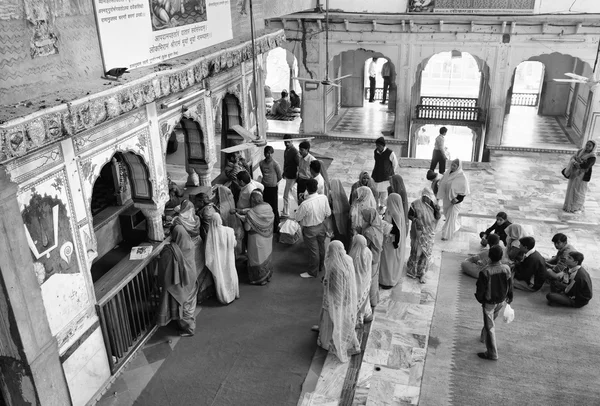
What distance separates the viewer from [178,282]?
666 cm

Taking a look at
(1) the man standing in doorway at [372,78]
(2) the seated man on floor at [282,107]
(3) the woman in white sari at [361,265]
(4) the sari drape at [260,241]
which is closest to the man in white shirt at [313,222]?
(4) the sari drape at [260,241]

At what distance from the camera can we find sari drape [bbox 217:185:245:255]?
8.16m

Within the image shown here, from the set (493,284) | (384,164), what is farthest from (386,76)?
(493,284)

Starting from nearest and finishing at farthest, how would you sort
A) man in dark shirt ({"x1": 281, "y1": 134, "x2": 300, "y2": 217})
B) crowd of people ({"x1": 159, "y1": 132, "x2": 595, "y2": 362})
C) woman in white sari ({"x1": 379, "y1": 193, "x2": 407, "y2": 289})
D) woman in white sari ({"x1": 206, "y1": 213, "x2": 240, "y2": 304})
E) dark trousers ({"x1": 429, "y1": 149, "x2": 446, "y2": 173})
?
crowd of people ({"x1": 159, "y1": 132, "x2": 595, "y2": 362}) → woman in white sari ({"x1": 206, "y1": 213, "x2": 240, "y2": 304}) → woman in white sari ({"x1": 379, "y1": 193, "x2": 407, "y2": 289}) → man in dark shirt ({"x1": 281, "y1": 134, "x2": 300, "y2": 217}) → dark trousers ({"x1": 429, "y1": 149, "x2": 446, "y2": 173})

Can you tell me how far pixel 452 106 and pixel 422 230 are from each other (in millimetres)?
10374

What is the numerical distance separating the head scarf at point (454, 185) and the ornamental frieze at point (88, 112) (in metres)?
4.52

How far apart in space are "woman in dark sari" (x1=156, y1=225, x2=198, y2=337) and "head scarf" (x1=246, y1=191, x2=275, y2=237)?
118cm

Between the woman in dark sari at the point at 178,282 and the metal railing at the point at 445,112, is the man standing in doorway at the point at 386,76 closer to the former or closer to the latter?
the metal railing at the point at 445,112

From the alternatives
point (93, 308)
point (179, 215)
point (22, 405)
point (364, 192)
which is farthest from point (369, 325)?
point (22, 405)

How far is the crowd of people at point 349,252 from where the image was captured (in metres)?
6.38

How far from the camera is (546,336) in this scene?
701 centimetres

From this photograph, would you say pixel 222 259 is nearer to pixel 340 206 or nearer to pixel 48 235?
pixel 340 206

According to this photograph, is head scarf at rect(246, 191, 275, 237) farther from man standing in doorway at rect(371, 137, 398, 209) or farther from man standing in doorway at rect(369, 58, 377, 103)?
man standing in doorway at rect(369, 58, 377, 103)

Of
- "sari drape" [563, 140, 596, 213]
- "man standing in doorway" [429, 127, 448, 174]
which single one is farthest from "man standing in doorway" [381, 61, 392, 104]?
"sari drape" [563, 140, 596, 213]
